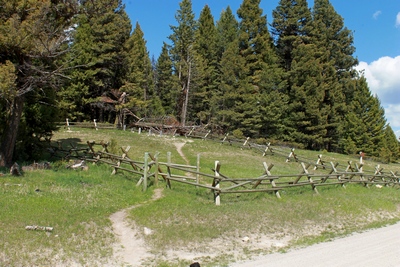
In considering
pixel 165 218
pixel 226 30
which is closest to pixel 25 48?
pixel 165 218

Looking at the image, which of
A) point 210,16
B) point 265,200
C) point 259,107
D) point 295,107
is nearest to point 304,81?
point 295,107

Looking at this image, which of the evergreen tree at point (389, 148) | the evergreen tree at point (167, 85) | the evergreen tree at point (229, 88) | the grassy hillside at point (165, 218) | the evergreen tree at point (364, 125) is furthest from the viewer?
the evergreen tree at point (167, 85)

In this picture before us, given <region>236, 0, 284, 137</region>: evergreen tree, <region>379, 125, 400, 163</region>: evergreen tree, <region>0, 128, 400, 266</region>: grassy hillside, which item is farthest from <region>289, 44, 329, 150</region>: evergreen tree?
<region>0, 128, 400, 266</region>: grassy hillside

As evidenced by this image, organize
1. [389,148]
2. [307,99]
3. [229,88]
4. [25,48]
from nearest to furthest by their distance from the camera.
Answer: [25,48] → [307,99] → [229,88] → [389,148]

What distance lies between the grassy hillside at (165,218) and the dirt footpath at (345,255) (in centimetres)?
54

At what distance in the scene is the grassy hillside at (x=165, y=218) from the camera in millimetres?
8141

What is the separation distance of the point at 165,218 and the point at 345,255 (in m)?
5.15

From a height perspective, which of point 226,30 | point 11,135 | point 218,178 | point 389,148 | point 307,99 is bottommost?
point 218,178

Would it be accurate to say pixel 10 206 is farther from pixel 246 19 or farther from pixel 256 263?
pixel 246 19

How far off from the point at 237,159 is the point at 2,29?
18839 millimetres

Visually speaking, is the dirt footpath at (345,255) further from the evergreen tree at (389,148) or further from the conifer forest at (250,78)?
the evergreen tree at (389,148)

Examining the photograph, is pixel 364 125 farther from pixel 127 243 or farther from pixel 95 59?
pixel 127 243

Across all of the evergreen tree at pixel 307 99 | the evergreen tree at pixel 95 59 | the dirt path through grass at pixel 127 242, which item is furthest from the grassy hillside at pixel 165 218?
the evergreen tree at pixel 307 99

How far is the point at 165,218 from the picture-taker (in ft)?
34.1
